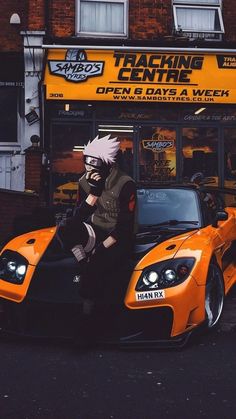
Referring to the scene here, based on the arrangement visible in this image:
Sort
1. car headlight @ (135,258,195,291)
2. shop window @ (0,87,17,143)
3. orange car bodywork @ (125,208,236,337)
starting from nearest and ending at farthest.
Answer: orange car bodywork @ (125,208,236,337) → car headlight @ (135,258,195,291) → shop window @ (0,87,17,143)

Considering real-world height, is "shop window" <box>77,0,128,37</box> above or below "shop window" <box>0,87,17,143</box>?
above

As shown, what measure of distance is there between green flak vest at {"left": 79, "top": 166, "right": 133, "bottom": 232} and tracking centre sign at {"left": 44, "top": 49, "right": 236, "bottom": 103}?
654cm

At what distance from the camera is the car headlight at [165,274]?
4445mm

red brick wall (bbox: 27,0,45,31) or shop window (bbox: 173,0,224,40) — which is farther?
shop window (bbox: 173,0,224,40)

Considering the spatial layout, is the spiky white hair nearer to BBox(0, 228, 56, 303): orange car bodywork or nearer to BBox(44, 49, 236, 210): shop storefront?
BBox(0, 228, 56, 303): orange car bodywork

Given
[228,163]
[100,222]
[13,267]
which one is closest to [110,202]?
[100,222]

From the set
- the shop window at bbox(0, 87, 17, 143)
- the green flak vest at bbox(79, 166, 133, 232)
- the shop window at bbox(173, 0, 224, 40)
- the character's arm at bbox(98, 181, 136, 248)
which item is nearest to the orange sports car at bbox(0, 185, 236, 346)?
the character's arm at bbox(98, 181, 136, 248)

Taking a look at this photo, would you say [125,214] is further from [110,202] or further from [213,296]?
[213,296]

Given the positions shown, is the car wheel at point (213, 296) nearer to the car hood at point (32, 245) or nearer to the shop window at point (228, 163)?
the car hood at point (32, 245)

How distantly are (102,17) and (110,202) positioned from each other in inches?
321

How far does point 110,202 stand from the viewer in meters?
5.10

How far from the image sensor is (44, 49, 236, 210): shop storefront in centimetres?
1132

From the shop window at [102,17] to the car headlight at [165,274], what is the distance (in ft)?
27.9

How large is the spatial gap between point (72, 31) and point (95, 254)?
8.31 metres
